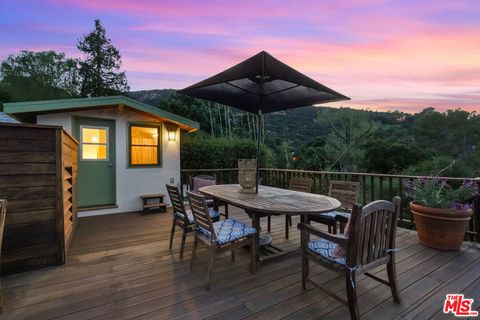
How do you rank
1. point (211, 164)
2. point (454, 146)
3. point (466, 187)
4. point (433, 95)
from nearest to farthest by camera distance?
point (466, 187), point (211, 164), point (433, 95), point (454, 146)

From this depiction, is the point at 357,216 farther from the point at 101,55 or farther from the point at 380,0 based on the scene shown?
the point at 101,55

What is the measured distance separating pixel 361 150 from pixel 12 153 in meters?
16.5

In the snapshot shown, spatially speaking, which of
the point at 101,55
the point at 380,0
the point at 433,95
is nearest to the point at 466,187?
the point at 380,0

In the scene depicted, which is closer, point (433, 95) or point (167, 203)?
point (167, 203)

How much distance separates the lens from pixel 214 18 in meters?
4.98

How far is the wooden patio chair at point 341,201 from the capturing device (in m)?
2.60

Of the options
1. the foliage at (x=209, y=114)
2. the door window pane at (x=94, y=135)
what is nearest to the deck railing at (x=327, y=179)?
the door window pane at (x=94, y=135)

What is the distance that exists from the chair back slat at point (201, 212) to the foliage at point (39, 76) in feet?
66.6

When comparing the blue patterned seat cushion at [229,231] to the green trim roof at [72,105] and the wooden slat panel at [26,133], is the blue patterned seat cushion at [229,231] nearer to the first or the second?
the wooden slat panel at [26,133]

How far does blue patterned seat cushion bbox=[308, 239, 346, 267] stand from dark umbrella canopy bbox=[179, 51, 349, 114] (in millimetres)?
1544

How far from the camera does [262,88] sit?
8.97ft

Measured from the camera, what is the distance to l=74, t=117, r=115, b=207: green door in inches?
173

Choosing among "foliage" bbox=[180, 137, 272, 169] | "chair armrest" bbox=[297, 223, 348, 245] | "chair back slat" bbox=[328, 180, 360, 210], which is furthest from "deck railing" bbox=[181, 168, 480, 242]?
"chair armrest" bbox=[297, 223, 348, 245]

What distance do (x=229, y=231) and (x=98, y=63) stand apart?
792 inches
